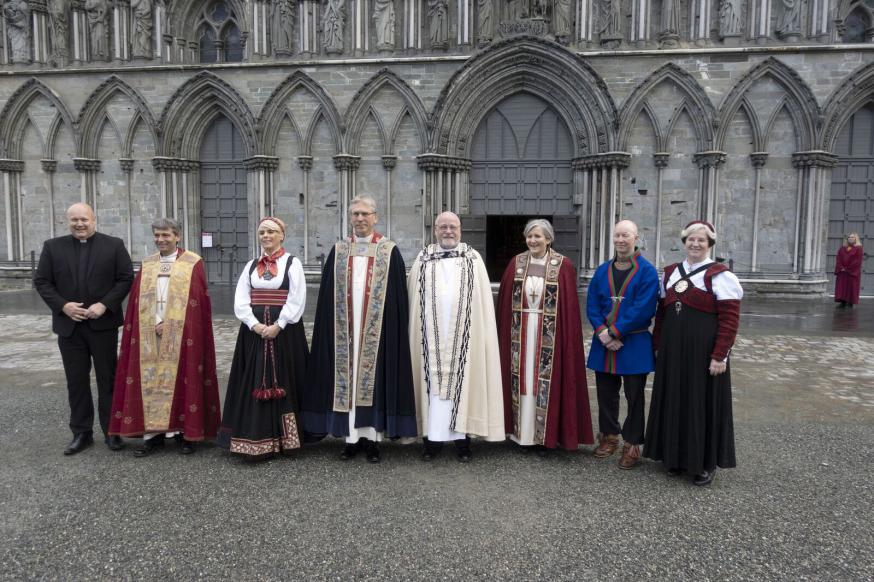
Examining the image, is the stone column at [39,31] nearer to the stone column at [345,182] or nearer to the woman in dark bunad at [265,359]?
the stone column at [345,182]

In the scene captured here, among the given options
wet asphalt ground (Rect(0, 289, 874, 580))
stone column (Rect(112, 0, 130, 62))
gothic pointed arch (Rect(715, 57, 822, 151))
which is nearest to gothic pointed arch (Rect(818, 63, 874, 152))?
gothic pointed arch (Rect(715, 57, 822, 151))

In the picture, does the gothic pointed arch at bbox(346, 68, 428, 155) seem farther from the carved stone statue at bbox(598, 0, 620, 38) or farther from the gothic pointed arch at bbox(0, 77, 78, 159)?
the gothic pointed arch at bbox(0, 77, 78, 159)

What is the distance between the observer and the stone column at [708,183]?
1275cm

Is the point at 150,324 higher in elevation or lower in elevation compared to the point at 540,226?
lower

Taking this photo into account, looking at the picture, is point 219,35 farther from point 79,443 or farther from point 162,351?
point 79,443

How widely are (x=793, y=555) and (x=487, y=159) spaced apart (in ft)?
39.9

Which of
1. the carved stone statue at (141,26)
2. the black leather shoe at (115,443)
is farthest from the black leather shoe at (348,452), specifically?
the carved stone statue at (141,26)

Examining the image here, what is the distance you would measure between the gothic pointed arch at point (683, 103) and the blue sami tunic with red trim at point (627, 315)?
9.87 meters

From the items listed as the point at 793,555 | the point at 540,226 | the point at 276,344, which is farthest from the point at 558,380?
the point at 276,344

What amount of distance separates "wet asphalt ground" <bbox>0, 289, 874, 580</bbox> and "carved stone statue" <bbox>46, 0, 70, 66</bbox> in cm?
1371

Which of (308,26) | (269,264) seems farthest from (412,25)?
(269,264)

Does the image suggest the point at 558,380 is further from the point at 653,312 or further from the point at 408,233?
the point at 408,233

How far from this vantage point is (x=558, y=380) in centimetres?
409

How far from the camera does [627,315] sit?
3910 millimetres
